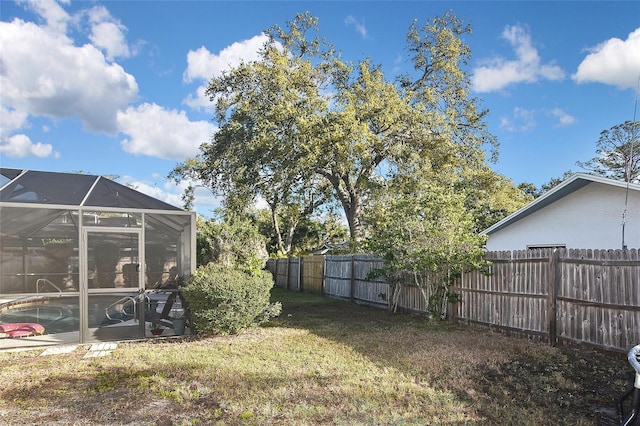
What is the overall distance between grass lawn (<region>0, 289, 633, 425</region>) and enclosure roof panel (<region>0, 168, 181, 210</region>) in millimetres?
2544

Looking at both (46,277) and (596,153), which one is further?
(596,153)

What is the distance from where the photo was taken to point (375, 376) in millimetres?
5328

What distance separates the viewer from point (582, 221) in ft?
33.0

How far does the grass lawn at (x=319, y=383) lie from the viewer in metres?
4.12

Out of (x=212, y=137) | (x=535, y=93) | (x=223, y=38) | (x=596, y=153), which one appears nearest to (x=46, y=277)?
(x=223, y=38)

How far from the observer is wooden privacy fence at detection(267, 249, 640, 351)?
616 cm

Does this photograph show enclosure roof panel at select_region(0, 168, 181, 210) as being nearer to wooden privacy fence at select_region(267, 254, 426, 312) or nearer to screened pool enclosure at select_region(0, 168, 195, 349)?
screened pool enclosure at select_region(0, 168, 195, 349)

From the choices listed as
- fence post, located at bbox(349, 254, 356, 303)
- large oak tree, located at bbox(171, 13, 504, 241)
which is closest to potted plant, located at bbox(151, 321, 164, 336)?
fence post, located at bbox(349, 254, 356, 303)

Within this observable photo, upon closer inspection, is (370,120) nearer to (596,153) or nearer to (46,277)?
(46,277)

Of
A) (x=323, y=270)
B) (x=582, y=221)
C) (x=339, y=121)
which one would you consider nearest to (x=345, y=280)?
(x=323, y=270)

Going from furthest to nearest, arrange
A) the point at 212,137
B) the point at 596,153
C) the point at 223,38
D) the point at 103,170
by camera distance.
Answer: the point at 103,170
the point at 596,153
the point at 212,137
the point at 223,38

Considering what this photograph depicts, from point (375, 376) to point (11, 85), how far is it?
1098cm

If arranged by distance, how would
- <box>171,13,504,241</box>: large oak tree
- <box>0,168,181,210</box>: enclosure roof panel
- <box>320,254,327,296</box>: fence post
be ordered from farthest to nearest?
<box>320,254,327,296</box>: fence post, <box>171,13,504,241</box>: large oak tree, <box>0,168,181,210</box>: enclosure roof panel

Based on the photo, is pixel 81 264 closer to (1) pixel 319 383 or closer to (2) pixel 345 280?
(1) pixel 319 383
